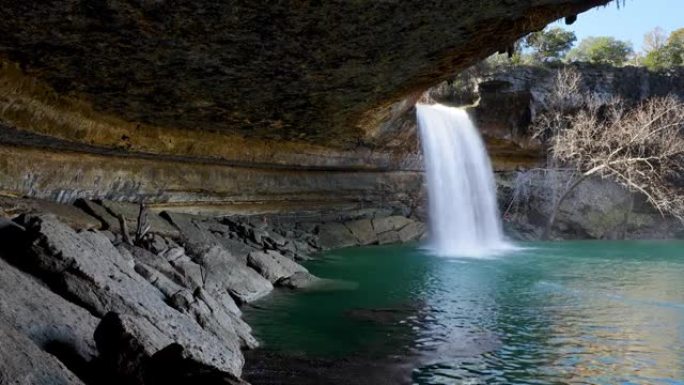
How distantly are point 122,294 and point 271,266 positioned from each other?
5.03 metres

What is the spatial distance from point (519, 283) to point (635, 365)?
18.7 feet

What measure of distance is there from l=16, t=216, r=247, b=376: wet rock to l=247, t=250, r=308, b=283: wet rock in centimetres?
426

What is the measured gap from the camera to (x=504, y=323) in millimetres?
7871

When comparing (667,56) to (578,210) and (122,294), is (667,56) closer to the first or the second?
(578,210)

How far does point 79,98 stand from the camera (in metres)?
8.36

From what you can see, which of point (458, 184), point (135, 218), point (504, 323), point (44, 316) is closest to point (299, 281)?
point (135, 218)

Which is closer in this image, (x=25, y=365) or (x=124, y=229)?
(x=25, y=365)

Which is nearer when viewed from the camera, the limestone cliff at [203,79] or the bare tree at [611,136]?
the limestone cliff at [203,79]

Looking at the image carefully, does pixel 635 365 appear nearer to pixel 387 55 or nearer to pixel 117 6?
pixel 387 55

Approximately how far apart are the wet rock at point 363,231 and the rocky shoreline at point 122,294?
747cm

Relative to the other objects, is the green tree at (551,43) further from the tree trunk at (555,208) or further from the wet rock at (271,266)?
the wet rock at (271,266)

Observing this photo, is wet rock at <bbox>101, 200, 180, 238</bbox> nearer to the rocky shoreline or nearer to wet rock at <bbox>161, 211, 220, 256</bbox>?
the rocky shoreline

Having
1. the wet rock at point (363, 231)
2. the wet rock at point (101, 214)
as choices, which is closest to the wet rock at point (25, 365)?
the wet rock at point (101, 214)

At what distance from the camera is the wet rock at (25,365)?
3461 mm
